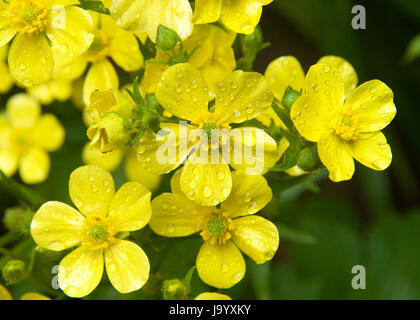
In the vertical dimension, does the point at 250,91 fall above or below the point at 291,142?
above

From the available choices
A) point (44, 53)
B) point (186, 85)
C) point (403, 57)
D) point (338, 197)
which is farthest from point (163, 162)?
point (403, 57)

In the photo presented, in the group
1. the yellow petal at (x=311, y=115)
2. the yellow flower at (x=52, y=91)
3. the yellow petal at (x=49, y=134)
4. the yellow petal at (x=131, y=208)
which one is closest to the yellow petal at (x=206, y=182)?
the yellow petal at (x=131, y=208)

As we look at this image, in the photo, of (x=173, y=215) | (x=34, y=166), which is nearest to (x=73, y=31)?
(x=173, y=215)

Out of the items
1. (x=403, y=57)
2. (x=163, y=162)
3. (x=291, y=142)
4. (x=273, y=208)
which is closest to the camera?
(x=163, y=162)

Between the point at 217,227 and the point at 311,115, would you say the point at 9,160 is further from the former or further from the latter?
the point at 311,115

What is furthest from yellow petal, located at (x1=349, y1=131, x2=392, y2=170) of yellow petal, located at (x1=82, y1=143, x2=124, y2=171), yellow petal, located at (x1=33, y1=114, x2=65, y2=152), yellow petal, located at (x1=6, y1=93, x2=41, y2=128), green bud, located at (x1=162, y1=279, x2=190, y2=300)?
yellow petal, located at (x1=6, y1=93, x2=41, y2=128)

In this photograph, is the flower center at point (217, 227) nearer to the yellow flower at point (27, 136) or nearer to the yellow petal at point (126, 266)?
the yellow petal at point (126, 266)

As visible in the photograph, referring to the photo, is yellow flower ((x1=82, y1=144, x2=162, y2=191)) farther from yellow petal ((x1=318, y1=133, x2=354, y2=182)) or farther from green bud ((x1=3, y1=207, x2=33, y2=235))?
yellow petal ((x1=318, y1=133, x2=354, y2=182))
